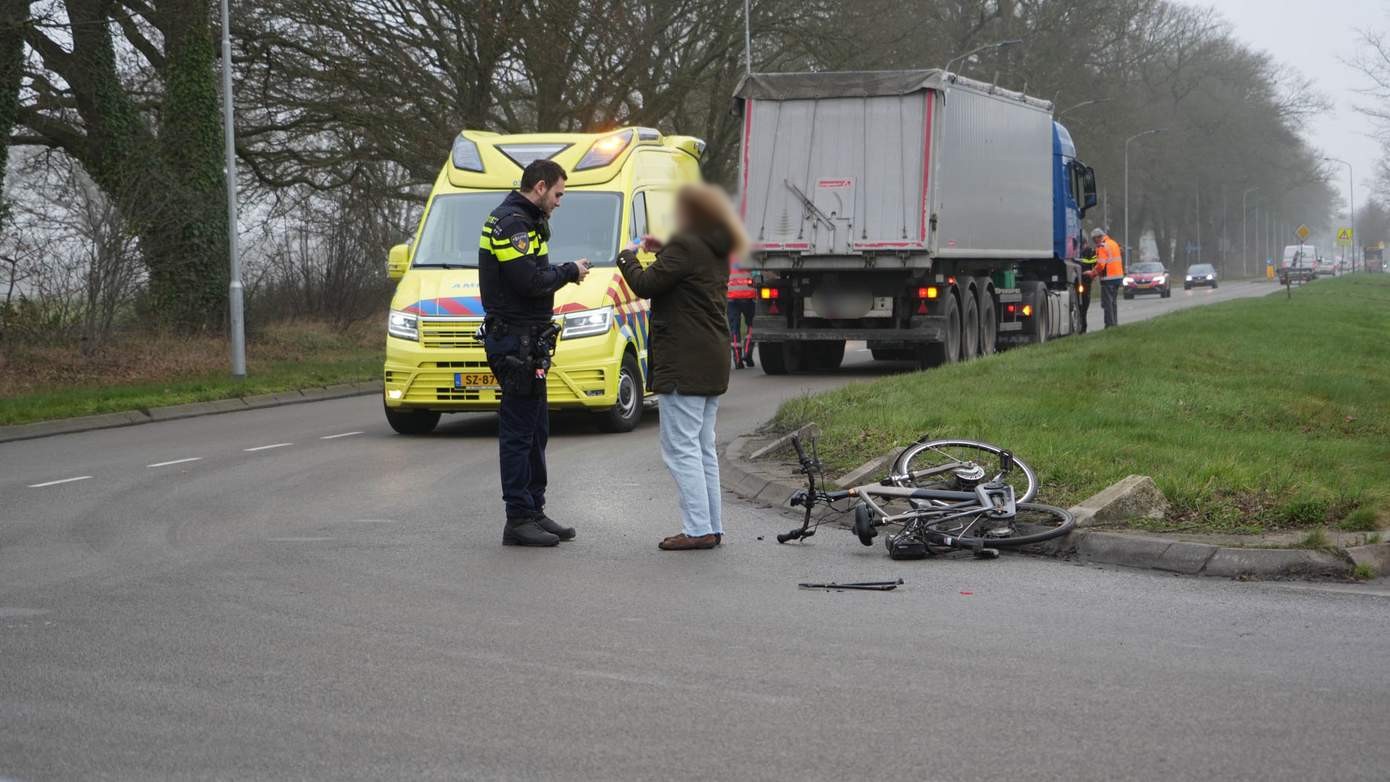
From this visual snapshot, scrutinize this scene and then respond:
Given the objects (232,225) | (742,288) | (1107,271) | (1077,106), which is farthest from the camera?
(1077,106)

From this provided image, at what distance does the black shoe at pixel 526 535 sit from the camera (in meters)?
8.69

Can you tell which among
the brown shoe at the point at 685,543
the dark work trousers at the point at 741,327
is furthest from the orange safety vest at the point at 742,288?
the brown shoe at the point at 685,543

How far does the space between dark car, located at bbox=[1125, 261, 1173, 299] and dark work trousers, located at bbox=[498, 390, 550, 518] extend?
62352 millimetres

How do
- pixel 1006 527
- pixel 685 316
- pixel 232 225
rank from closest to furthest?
pixel 1006 527 < pixel 685 316 < pixel 232 225

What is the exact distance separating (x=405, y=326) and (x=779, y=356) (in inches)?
347

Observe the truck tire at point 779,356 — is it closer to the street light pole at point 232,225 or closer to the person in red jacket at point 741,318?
the person in red jacket at point 741,318

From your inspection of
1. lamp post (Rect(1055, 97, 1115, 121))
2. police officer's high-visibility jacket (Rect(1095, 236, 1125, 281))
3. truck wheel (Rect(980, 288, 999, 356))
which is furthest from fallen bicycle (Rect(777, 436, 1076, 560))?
lamp post (Rect(1055, 97, 1115, 121))

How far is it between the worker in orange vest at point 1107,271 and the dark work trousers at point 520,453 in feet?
70.9

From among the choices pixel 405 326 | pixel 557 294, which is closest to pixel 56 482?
pixel 405 326

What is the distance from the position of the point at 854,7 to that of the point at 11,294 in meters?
22.4

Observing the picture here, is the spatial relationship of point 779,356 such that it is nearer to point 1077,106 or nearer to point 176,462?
point 176,462

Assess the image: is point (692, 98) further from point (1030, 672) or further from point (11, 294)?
point (1030, 672)

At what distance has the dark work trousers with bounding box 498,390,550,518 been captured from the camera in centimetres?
873

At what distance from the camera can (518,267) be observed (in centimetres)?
867
